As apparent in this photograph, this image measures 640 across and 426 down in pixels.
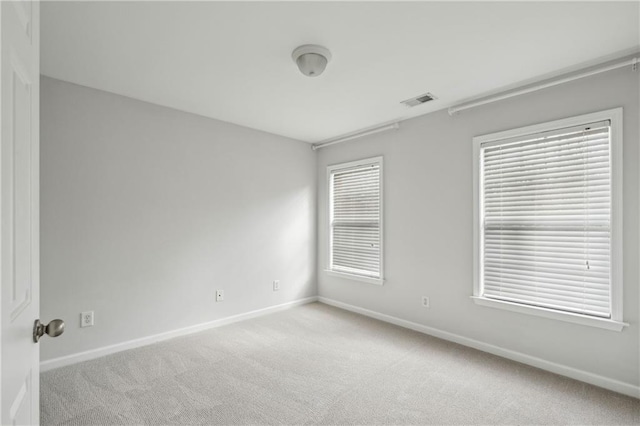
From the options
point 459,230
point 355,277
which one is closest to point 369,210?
point 355,277

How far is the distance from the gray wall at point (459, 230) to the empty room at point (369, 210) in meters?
0.02

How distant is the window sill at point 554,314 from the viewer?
2363 millimetres

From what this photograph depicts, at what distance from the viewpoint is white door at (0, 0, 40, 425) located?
0.70m

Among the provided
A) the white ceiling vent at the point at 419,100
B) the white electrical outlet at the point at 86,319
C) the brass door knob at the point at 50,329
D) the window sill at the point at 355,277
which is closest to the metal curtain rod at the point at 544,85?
the white ceiling vent at the point at 419,100

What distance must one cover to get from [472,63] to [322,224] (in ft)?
9.70

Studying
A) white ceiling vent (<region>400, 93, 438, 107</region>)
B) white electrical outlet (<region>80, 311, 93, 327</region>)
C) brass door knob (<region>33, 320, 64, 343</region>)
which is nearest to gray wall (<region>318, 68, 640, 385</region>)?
white ceiling vent (<region>400, 93, 438, 107</region>)

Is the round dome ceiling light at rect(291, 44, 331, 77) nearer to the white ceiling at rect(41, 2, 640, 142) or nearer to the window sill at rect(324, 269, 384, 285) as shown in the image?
the white ceiling at rect(41, 2, 640, 142)

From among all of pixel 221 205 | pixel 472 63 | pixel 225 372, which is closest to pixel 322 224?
pixel 221 205

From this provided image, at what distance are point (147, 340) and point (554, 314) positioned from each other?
12.2 feet

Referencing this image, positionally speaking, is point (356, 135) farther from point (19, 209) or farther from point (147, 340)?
point (19, 209)

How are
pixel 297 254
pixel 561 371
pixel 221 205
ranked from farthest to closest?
pixel 297 254, pixel 221 205, pixel 561 371

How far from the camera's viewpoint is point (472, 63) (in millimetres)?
2441

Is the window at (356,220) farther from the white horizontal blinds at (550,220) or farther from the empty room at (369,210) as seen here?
the white horizontal blinds at (550,220)

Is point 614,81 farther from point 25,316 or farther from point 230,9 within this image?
point 25,316
